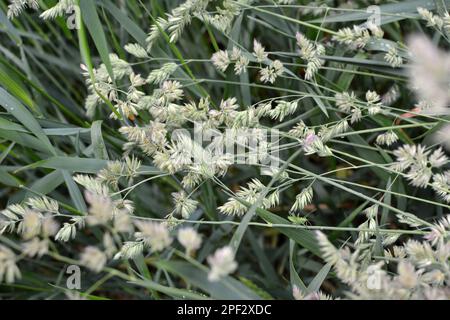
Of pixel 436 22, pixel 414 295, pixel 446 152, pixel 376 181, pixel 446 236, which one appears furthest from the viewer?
pixel 376 181

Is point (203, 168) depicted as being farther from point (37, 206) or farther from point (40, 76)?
point (40, 76)

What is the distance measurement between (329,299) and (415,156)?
7.5 inches

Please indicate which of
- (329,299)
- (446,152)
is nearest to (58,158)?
(329,299)

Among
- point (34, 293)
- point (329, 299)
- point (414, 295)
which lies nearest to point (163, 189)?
point (34, 293)

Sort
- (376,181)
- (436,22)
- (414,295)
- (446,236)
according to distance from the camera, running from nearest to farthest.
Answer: (414,295), (446,236), (436,22), (376,181)

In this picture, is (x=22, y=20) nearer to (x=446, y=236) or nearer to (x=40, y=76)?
(x=40, y=76)

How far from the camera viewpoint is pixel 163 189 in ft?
4.26

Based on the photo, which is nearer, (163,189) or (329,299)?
(329,299)

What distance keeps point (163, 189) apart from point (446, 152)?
618 mm

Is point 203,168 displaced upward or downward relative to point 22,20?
downward

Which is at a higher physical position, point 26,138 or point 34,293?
point 26,138

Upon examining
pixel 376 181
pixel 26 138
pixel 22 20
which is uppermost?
pixel 22 20

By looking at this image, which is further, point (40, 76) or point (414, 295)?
point (40, 76)

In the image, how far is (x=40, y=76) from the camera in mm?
1324
